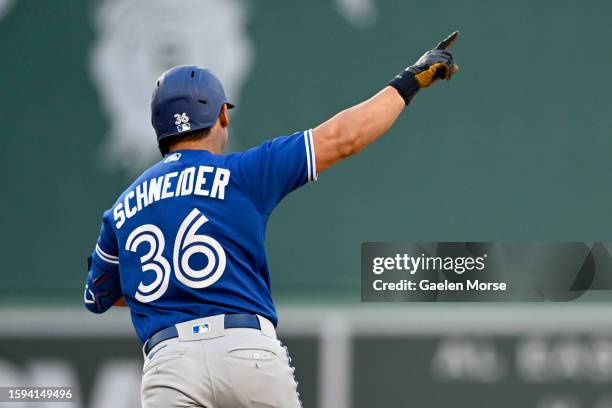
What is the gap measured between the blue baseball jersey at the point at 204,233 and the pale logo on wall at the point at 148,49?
2367 mm

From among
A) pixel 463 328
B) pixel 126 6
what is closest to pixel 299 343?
pixel 463 328

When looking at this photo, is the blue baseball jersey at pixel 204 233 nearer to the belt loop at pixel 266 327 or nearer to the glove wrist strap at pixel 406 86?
the belt loop at pixel 266 327

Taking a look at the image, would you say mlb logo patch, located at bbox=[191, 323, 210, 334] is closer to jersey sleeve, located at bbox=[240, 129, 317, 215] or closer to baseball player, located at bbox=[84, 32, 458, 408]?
baseball player, located at bbox=[84, 32, 458, 408]

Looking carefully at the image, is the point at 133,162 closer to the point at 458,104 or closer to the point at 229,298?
the point at 458,104

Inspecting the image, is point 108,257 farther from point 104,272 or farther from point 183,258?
point 183,258

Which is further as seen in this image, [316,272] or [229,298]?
[316,272]

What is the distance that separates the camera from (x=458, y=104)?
5.45 metres

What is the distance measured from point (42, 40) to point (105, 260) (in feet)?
8.23

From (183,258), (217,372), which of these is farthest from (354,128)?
(217,372)

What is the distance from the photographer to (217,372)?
2.96 meters

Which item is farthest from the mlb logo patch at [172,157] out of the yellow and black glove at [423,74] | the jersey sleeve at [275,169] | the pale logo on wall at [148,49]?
the pale logo on wall at [148,49]

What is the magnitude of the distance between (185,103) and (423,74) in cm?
66

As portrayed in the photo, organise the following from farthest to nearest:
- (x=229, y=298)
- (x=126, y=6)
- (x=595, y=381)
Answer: (x=126, y=6), (x=595, y=381), (x=229, y=298)

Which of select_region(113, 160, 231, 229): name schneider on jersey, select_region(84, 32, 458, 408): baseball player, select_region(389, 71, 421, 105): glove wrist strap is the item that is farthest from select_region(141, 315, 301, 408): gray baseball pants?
select_region(389, 71, 421, 105): glove wrist strap
